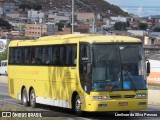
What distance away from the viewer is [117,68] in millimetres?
17469

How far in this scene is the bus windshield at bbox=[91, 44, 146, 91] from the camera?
56.7 feet

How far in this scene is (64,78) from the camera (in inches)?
763

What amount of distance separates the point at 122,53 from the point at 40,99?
5476 mm

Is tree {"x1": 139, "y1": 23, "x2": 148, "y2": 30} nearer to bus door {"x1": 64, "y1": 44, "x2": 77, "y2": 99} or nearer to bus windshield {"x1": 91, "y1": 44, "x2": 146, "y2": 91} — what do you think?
bus door {"x1": 64, "y1": 44, "x2": 77, "y2": 99}

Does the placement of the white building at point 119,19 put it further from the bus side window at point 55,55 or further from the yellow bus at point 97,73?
the yellow bus at point 97,73

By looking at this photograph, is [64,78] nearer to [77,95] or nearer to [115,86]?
[77,95]

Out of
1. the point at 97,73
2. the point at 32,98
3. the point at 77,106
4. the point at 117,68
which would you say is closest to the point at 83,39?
the point at 97,73

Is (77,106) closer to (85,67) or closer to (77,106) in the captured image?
(77,106)

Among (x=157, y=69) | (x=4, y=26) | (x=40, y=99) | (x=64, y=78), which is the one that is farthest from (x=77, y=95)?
(x=4, y=26)

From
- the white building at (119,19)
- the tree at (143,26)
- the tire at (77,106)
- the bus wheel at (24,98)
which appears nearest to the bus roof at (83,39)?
the tire at (77,106)

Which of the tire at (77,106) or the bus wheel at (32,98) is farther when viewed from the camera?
the bus wheel at (32,98)

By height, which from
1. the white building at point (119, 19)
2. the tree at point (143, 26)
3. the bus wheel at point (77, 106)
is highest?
the bus wheel at point (77, 106)

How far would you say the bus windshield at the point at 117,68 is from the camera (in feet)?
56.7

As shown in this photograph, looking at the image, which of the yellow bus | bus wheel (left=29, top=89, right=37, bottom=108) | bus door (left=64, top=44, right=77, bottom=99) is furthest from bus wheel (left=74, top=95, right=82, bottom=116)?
bus wheel (left=29, top=89, right=37, bottom=108)
